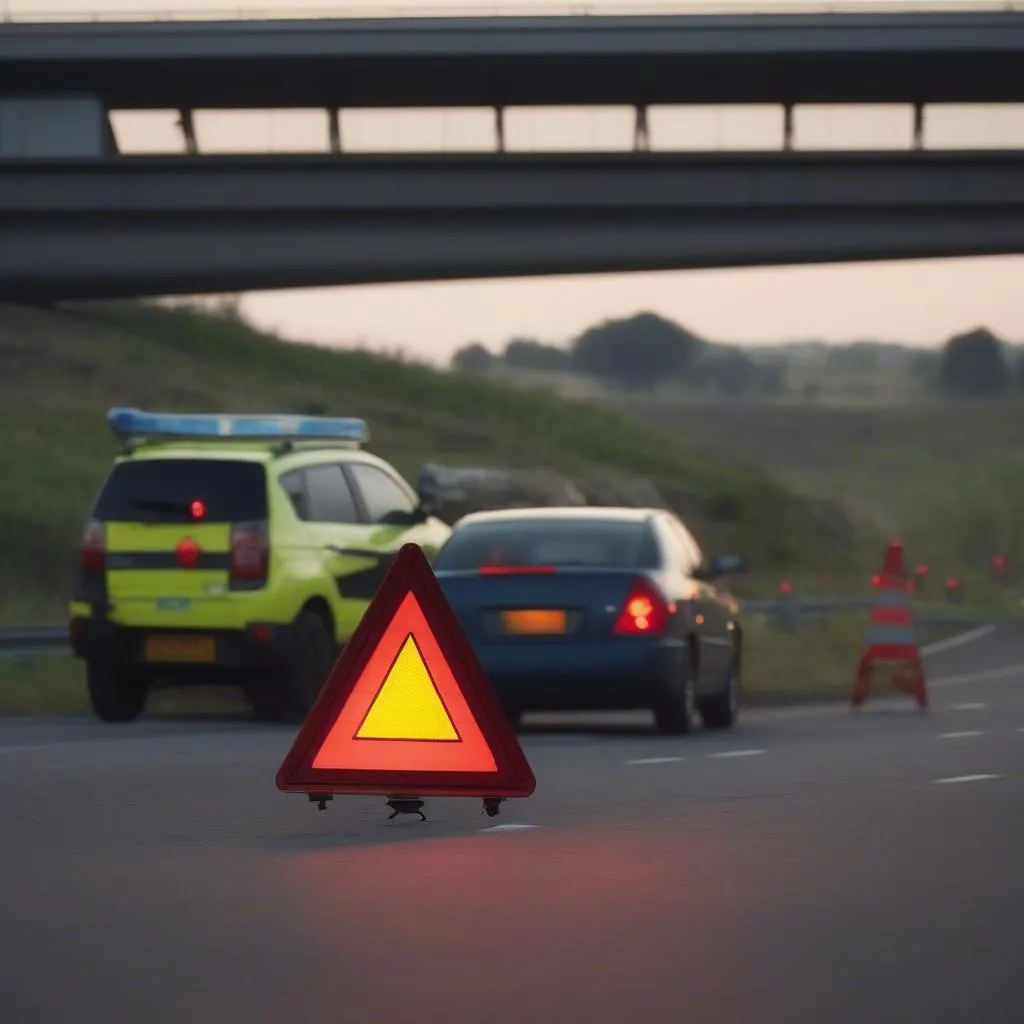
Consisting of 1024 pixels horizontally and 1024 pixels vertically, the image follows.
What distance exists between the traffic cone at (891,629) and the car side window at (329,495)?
12.9 ft

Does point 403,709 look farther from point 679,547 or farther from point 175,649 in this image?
point 175,649

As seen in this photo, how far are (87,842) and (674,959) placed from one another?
11.2ft

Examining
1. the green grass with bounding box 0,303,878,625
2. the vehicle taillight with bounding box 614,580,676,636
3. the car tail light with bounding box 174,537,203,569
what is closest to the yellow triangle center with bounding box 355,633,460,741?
the vehicle taillight with bounding box 614,580,676,636

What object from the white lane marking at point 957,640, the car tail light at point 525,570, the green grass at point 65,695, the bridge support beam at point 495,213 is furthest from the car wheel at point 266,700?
the bridge support beam at point 495,213

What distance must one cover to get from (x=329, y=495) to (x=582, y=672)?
11.3 ft

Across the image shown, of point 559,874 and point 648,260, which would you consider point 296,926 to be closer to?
point 559,874

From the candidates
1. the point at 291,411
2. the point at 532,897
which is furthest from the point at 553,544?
the point at 291,411

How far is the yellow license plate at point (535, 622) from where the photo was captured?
17.4 m

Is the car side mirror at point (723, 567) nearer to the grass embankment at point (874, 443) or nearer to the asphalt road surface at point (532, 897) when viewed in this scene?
the asphalt road surface at point (532, 897)

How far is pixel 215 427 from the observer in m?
20.4

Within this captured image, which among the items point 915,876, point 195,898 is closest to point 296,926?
point 195,898

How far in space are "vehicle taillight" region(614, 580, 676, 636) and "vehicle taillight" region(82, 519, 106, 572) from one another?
382 cm

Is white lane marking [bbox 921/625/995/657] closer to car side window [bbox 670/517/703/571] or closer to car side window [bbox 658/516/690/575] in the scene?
car side window [bbox 670/517/703/571]

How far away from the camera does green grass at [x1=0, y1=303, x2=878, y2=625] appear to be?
4766 centimetres
